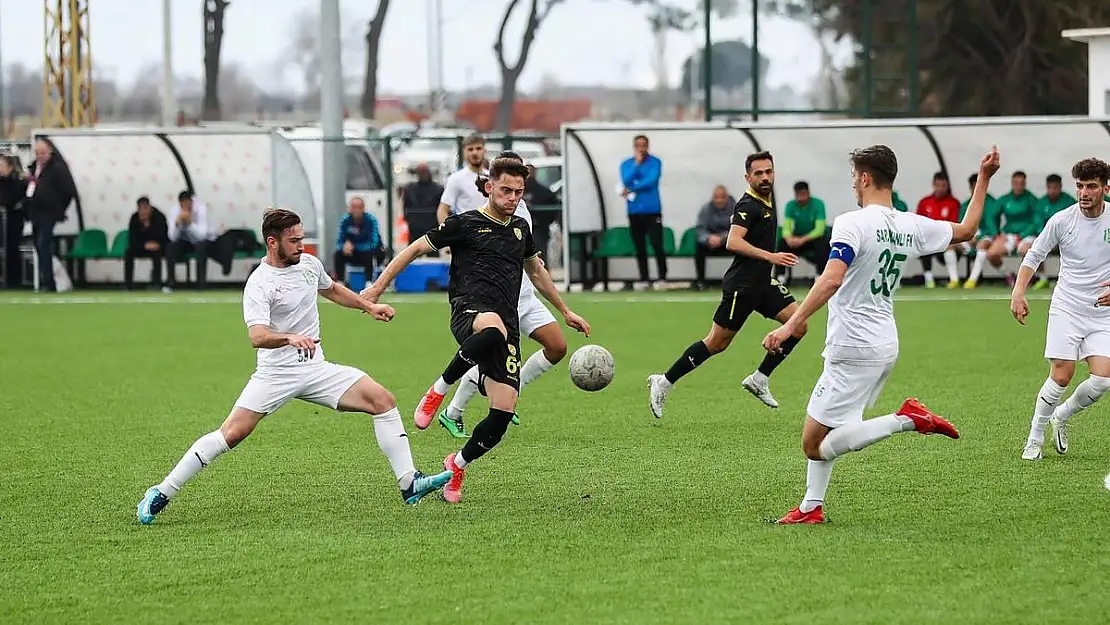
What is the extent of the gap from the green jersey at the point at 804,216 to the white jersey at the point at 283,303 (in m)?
14.3

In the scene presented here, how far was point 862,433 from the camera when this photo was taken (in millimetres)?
7152

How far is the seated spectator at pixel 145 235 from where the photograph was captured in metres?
24.0

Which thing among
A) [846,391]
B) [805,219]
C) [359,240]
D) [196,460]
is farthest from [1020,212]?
[196,460]

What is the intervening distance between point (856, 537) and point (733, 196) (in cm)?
1627

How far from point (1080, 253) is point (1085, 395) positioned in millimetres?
790

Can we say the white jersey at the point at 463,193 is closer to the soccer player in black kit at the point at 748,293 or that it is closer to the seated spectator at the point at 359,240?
the soccer player in black kit at the point at 748,293

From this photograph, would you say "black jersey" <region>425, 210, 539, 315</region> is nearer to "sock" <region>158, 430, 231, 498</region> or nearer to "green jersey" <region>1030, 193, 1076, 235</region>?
"sock" <region>158, 430, 231, 498</region>

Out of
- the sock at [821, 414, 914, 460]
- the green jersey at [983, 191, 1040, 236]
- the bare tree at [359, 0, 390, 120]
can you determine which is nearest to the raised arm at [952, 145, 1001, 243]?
the sock at [821, 414, 914, 460]

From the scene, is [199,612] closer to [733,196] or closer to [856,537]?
[856,537]

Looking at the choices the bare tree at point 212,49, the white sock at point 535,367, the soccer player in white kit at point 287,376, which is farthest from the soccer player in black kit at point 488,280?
the bare tree at point 212,49

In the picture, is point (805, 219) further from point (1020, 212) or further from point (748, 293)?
point (748, 293)

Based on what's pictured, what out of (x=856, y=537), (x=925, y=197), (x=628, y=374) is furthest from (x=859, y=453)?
(x=925, y=197)

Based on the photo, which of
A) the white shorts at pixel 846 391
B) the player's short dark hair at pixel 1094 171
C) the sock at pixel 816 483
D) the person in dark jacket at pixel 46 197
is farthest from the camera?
the person in dark jacket at pixel 46 197

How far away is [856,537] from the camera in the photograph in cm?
709
